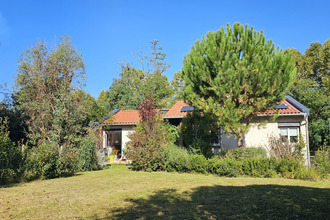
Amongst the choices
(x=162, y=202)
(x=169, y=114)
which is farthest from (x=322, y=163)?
(x=169, y=114)

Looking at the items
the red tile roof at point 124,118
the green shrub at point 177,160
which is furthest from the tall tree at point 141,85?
the green shrub at point 177,160

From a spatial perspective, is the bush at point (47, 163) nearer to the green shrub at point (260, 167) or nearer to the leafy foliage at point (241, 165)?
the leafy foliage at point (241, 165)

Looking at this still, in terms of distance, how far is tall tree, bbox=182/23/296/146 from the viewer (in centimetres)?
1181

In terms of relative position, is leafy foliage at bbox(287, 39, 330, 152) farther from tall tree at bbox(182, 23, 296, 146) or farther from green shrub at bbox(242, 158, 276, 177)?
green shrub at bbox(242, 158, 276, 177)

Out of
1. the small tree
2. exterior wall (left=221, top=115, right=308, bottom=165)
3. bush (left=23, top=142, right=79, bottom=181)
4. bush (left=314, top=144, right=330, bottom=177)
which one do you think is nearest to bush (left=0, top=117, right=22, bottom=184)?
bush (left=23, top=142, right=79, bottom=181)

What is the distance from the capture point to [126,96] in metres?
39.8

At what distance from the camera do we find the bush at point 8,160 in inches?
394

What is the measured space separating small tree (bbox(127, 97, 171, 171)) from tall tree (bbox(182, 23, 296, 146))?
267 centimetres

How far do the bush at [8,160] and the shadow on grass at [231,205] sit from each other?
20.0 feet

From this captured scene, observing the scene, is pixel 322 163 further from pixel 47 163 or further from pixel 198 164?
pixel 47 163

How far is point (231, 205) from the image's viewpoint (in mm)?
6152

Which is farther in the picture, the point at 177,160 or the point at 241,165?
the point at 177,160

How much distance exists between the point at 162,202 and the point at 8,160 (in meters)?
7.12

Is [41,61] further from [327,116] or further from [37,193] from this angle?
[327,116]
